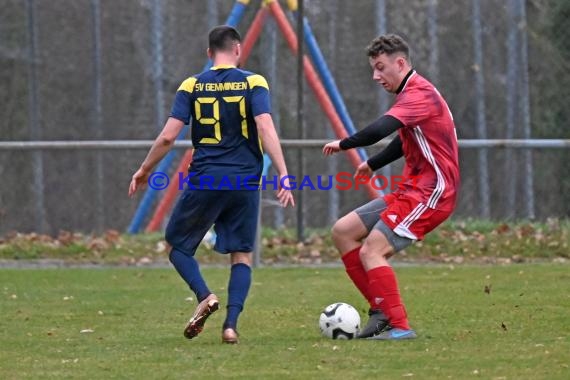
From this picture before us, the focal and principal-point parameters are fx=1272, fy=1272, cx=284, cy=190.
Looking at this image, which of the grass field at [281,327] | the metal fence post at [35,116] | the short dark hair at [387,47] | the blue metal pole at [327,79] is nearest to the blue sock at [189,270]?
the grass field at [281,327]

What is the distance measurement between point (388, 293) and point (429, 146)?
84cm

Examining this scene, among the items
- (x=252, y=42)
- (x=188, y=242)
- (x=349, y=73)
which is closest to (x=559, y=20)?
(x=349, y=73)

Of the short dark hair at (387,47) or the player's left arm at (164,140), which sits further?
the player's left arm at (164,140)

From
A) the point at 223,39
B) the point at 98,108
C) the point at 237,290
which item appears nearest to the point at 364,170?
the point at 237,290

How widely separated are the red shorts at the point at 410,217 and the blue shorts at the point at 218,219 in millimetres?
789

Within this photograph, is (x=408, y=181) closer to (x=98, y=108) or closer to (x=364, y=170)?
(x=364, y=170)

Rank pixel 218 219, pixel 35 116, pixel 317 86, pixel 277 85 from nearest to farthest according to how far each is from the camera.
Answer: pixel 218 219, pixel 317 86, pixel 277 85, pixel 35 116

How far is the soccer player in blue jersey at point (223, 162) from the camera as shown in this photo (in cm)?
698

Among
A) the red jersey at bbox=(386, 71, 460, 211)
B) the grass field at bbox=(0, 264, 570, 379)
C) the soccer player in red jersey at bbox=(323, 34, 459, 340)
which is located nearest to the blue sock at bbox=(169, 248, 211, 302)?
the grass field at bbox=(0, 264, 570, 379)

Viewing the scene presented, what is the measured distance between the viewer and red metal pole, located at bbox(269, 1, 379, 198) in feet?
42.0

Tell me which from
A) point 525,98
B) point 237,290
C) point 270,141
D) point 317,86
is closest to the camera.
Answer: point 270,141

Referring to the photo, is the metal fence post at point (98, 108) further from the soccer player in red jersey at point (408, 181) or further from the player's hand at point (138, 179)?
the soccer player in red jersey at point (408, 181)

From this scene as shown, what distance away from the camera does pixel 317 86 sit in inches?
510

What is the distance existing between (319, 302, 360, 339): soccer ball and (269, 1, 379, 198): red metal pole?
568cm
